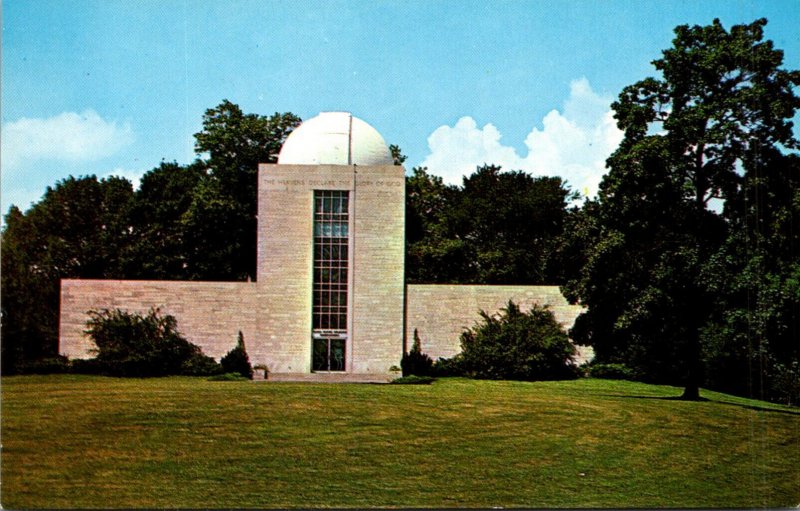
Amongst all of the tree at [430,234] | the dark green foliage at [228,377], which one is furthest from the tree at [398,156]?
the dark green foliage at [228,377]

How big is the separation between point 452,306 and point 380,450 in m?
18.9

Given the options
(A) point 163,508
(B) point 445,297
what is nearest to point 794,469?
(A) point 163,508

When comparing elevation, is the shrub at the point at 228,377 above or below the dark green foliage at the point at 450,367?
below

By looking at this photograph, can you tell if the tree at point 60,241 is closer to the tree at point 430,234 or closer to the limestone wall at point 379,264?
the limestone wall at point 379,264

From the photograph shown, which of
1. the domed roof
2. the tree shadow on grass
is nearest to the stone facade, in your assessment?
the domed roof

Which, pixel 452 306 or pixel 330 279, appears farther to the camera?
pixel 452 306

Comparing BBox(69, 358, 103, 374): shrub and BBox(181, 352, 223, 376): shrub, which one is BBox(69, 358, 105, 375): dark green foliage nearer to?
BBox(69, 358, 103, 374): shrub

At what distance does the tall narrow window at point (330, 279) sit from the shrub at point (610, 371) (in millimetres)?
10584

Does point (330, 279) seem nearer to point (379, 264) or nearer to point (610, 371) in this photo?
point (379, 264)

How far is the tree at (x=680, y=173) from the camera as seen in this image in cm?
2539

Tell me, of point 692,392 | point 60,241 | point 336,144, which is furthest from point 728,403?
point 60,241

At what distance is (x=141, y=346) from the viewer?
113ft

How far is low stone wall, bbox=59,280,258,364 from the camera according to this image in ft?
122

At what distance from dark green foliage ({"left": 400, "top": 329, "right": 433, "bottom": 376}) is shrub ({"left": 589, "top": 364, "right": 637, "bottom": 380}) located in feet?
22.5
